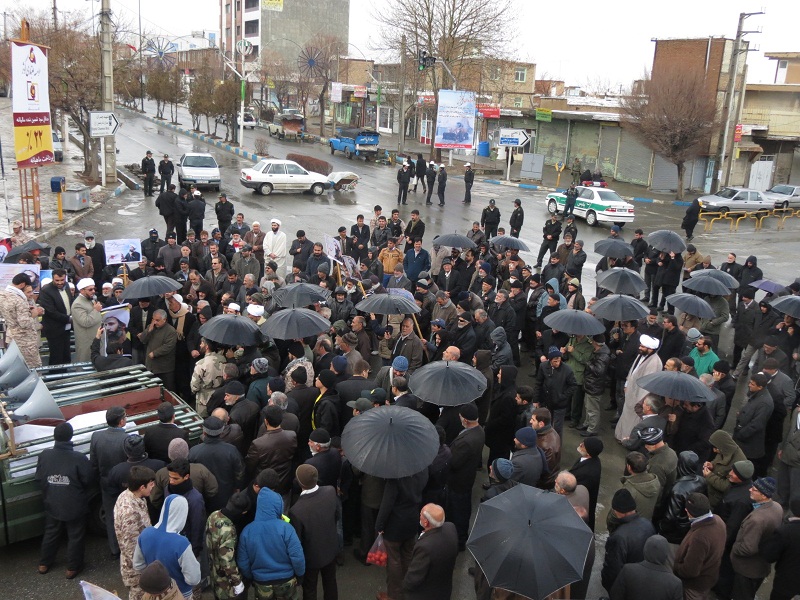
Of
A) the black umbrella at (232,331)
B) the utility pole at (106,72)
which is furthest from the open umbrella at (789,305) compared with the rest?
the utility pole at (106,72)

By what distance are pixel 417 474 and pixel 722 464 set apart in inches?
117

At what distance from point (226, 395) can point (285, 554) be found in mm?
2304

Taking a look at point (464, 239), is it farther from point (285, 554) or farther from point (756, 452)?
point (285, 554)

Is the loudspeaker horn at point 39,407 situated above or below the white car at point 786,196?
below

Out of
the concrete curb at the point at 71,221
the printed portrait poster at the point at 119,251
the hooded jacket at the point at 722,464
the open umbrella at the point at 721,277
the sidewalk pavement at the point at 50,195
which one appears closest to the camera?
the hooded jacket at the point at 722,464

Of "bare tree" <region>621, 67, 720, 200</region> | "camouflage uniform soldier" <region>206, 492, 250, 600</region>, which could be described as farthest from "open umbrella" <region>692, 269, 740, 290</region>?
"bare tree" <region>621, 67, 720, 200</region>

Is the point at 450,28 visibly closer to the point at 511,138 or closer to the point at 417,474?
the point at 511,138

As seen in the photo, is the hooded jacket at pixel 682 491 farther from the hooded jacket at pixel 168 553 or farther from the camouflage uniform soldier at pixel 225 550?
the hooded jacket at pixel 168 553

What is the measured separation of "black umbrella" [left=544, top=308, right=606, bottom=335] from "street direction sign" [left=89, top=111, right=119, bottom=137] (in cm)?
2176

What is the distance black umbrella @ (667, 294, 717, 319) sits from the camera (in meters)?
9.86

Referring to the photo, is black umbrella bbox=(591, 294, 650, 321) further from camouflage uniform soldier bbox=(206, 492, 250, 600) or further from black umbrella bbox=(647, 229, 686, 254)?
camouflage uniform soldier bbox=(206, 492, 250, 600)

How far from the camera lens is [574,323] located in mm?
8578

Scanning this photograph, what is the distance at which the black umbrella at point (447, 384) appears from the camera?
6.72 meters

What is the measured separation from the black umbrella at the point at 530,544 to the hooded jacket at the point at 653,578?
49 cm
